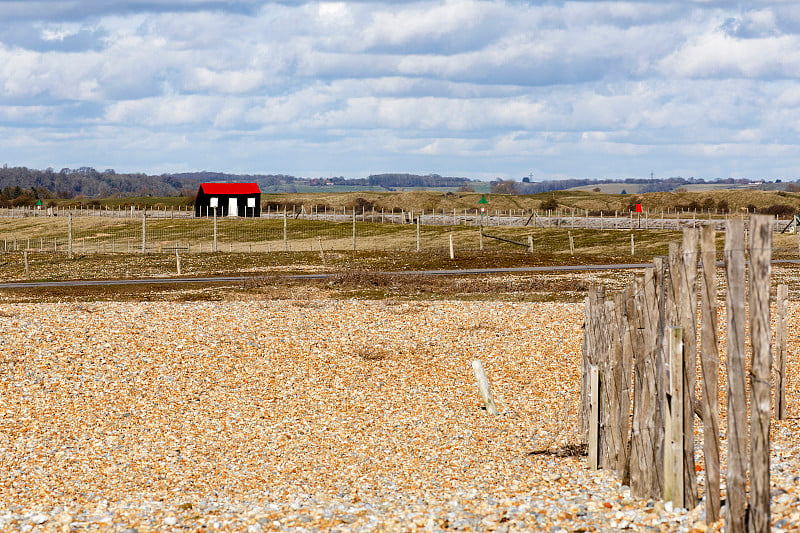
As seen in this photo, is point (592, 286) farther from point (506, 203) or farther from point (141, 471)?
point (506, 203)

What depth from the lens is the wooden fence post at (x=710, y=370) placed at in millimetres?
8125

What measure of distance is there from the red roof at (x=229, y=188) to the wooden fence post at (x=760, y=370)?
10073cm

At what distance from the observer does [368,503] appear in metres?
10.4

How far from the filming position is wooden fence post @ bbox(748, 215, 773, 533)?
7.35 metres

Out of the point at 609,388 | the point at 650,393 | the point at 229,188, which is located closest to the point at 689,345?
the point at 650,393

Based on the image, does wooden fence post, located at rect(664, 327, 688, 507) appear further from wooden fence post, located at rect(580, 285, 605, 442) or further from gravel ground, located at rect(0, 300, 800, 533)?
wooden fence post, located at rect(580, 285, 605, 442)

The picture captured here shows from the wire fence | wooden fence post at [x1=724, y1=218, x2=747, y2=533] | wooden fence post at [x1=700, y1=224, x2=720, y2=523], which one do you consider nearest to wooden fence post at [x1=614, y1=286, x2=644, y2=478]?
wooden fence post at [x1=700, y1=224, x2=720, y2=523]

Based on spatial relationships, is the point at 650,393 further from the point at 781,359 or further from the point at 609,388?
the point at 781,359

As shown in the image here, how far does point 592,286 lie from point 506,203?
150 metres

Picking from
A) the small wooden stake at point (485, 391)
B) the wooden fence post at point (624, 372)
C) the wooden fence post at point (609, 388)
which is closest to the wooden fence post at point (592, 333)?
the wooden fence post at point (609, 388)

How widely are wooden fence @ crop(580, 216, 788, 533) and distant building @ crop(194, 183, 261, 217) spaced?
316 ft

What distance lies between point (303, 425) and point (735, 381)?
868 cm

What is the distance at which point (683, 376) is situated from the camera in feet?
29.0

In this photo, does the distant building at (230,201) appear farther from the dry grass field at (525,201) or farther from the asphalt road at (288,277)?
the asphalt road at (288,277)
